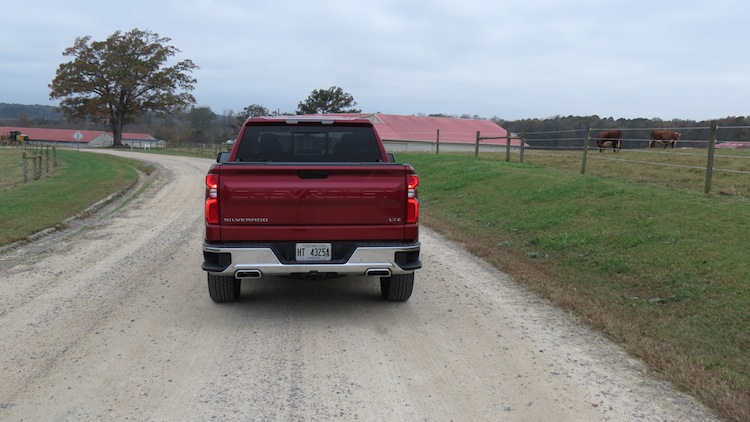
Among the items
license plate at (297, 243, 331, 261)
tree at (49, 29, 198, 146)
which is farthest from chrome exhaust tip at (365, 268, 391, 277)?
tree at (49, 29, 198, 146)

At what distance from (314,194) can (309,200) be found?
71 mm

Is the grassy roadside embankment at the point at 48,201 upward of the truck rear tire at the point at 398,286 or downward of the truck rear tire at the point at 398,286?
downward

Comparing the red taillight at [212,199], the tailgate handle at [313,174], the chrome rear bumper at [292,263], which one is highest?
the tailgate handle at [313,174]

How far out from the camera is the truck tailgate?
4.86m

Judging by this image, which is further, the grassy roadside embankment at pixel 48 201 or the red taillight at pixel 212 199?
the grassy roadside embankment at pixel 48 201

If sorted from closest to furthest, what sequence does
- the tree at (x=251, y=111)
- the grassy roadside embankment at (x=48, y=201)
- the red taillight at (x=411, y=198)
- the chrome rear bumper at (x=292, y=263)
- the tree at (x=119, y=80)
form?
the chrome rear bumper at (x=292, y=263) → the red taillight at (x=411, y=198) → the grassy roadside embankment at (x=48, y=201) → the tree at (x=119, y=80) → the tree at (x=251, y=111)

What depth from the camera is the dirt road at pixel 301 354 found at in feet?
11.4

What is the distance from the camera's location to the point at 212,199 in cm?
488

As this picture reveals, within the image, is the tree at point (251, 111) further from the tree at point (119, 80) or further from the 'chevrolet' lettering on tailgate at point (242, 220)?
the 'chevrolet' lettering on tailgate at point (242, 220)

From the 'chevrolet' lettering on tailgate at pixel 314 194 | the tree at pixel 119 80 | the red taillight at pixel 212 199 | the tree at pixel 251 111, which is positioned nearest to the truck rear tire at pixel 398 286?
the 'chevrolet' lettering on tailgate at pixel 314 194

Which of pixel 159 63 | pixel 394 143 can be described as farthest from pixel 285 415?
pixel 159 63

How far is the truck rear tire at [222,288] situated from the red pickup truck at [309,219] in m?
0.53

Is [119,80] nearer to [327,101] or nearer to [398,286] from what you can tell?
[327,101]

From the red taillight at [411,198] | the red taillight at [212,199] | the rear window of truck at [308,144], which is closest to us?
the red taillight at [212,199]
